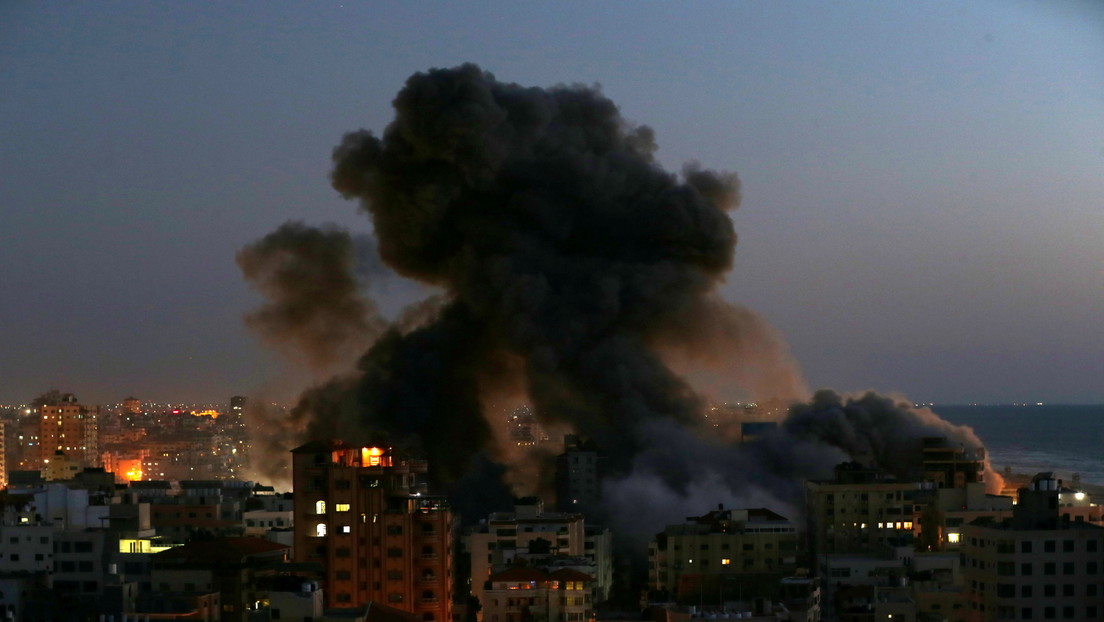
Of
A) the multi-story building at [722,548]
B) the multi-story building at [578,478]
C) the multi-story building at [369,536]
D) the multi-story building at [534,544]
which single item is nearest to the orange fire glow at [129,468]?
the multi-story building at [578,478]

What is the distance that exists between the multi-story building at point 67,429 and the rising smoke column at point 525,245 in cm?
4847

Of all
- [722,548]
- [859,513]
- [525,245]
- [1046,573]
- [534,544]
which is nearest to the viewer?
[1046,573]

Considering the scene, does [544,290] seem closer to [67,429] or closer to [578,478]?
[578,478]

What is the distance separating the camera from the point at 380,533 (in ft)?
166

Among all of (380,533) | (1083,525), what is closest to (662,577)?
(380,533)

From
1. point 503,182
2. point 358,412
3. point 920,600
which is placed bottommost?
point 920,600

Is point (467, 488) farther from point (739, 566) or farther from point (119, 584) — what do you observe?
point (119, 584)

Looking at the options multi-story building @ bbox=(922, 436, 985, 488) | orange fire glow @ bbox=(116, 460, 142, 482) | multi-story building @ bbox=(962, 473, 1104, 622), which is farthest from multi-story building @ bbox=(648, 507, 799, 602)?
orange fire glow @ bbox=(116, 460, 142, 482)

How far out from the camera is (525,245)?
7962 cm

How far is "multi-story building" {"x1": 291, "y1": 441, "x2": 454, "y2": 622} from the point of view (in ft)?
164

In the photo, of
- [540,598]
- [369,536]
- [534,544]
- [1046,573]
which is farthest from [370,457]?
[1046,573]

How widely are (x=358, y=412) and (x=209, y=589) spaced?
3360cm

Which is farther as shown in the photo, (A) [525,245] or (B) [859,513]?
(A) [525,245]

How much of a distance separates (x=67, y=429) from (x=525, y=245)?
57.4m
